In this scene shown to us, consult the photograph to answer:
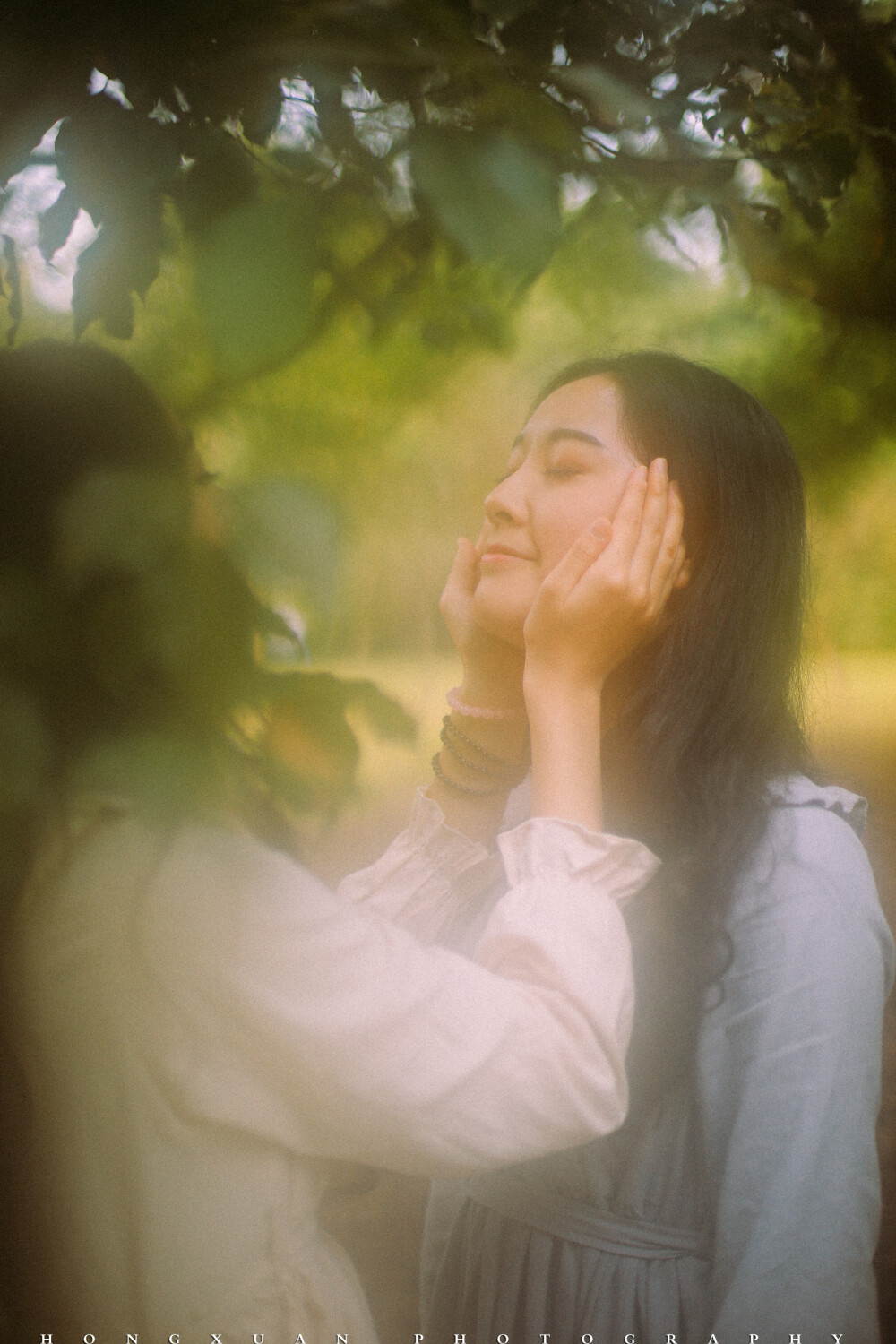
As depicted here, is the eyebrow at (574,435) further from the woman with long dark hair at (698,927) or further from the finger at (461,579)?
the finger at (461,579)

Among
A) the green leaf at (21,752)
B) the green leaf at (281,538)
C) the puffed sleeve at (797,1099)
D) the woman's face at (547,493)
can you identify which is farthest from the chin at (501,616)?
the green leaf at (21,752)

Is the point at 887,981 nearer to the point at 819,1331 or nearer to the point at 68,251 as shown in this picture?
the point at 819,1331

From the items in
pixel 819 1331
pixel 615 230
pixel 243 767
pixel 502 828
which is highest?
pixel 615 230

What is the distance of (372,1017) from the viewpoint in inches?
22.7

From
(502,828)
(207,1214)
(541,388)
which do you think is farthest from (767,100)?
(207,1214)

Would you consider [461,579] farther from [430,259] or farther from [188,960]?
[188,960]

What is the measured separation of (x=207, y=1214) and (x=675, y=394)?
0.80 metres

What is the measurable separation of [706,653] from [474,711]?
9.3 inches

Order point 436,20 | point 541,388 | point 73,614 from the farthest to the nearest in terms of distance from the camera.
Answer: point 541,388, point 436,20, point 73,614

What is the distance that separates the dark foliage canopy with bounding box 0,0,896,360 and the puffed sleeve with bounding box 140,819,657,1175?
387 mm

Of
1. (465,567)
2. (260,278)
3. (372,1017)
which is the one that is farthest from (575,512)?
(372,1017)

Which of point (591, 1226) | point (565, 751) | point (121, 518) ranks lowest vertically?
point (591, 1226)

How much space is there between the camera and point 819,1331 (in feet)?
2.31

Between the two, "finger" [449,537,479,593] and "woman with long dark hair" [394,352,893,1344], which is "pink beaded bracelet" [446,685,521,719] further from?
"finger" [449,537,479,593]
